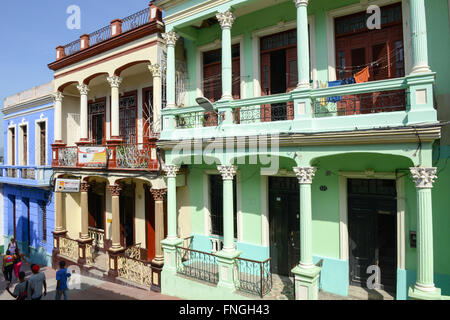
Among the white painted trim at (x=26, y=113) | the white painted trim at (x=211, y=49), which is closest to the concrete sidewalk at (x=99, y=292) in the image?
the white painted trim at (x=211, y=49)

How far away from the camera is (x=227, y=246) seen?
7793 millimetres

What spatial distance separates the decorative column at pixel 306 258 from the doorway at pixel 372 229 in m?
1.59

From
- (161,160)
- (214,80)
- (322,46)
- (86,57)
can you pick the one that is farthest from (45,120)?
(322,46)

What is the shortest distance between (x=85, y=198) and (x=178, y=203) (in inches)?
177

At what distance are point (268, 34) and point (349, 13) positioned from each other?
2315 mm

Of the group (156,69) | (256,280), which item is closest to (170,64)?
(156,69)

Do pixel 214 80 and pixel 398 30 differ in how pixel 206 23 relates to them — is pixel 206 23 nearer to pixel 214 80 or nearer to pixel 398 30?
pixel 214 80

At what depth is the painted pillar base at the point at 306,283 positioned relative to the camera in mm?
6348

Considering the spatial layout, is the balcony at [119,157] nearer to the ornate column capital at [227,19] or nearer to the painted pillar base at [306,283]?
the ornate column capital at [227,19]

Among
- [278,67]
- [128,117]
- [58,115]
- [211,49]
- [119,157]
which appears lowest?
[119,157]

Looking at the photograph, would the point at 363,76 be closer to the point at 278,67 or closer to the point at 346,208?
the point at 278,67

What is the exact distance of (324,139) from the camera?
637cm

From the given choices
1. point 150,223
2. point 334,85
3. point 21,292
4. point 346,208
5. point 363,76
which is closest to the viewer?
point 363,76

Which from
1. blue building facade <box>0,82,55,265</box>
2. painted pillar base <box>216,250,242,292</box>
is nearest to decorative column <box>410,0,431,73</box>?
painted pillar base <box>216,250,242,292</box>
